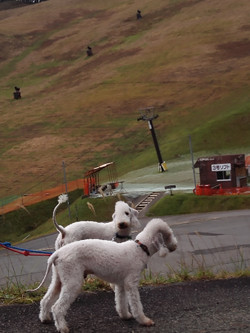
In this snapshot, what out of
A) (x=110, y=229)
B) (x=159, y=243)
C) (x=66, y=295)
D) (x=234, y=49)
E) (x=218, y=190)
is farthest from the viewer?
(x=234, y=49)

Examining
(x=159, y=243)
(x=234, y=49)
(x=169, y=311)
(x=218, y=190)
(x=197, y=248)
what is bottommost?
(x=218, y=190)

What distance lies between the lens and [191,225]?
27.8 meters

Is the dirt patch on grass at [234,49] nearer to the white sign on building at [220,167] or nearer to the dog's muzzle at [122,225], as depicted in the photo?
the white sign on building at [220,167]

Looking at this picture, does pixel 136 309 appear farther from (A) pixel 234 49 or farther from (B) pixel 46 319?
(A) pixel 234 49

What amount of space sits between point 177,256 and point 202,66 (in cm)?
7747

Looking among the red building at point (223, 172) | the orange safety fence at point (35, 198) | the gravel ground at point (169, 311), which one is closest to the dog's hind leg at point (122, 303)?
the gravel ground at point (169, 311)

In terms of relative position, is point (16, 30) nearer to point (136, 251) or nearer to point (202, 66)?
point (202, 66)

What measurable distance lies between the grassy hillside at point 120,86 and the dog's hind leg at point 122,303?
48.6 m

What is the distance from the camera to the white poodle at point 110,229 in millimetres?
11070

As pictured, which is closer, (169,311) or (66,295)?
(66,295)

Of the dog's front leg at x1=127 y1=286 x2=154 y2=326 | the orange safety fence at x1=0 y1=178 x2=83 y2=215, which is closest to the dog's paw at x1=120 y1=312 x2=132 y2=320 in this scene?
the dog's front leg at x1=127 y1=286 x2=154 y2=326

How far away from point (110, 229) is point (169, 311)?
12.3 ft

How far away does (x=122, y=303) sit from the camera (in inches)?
319

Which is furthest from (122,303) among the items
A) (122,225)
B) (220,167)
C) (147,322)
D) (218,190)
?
(220,167)
